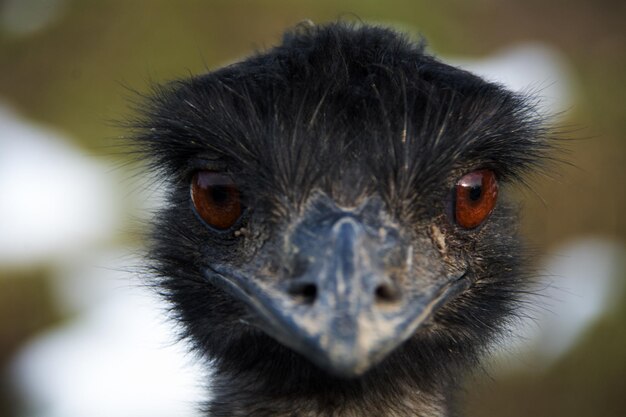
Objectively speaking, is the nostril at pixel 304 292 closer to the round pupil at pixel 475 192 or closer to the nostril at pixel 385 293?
the nostril at pixel 385 293

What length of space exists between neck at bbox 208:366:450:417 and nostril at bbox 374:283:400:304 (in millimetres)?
445

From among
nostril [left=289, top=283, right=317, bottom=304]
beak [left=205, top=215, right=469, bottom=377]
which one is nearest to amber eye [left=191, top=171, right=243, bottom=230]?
beak [left=205, top=215, right=469, bottom=377]

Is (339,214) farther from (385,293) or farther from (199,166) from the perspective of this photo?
(199,166)


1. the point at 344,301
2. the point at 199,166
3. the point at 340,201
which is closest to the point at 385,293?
A: the point at 344,301

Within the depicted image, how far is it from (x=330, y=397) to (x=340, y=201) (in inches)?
22.4

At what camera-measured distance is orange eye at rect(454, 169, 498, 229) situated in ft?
7.93

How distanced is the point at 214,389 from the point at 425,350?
717 mm

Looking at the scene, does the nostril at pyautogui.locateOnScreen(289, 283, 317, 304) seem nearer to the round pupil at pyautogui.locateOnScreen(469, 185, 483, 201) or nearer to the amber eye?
the amber eye

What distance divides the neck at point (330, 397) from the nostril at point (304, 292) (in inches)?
16.9

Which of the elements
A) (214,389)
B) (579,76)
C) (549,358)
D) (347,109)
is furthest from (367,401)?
(579,76)

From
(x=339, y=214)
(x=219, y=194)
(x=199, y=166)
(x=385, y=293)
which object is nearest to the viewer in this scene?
(x=385, y=293)

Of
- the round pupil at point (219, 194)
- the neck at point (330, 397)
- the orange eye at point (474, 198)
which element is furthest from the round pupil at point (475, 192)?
the round pupil at point (219, 194)

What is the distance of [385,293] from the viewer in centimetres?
199

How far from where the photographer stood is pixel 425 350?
7.86ft
